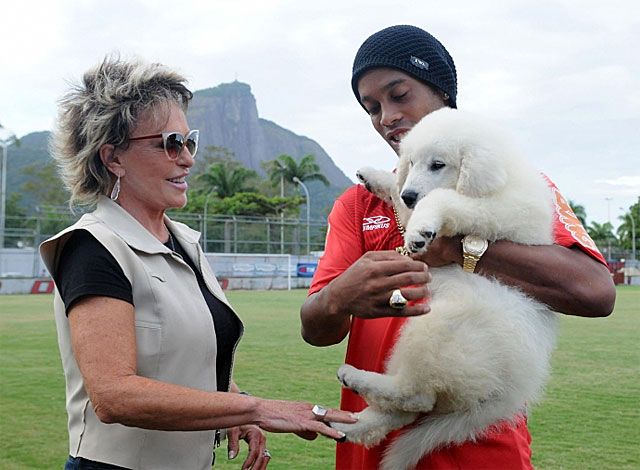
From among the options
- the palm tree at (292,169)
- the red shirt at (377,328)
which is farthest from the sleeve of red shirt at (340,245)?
the palm tree at (292,169)

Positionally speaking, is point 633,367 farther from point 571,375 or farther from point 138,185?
point 138,185

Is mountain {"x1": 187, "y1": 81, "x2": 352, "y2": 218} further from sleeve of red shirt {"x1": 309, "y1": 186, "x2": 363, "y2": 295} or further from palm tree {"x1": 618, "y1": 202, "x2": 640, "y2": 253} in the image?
sleeve of red shirt {"x1": 309, "y1": 186, "x2": 363, "y2": 295}

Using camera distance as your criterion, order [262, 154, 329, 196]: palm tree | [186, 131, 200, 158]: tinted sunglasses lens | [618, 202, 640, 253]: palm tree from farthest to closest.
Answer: [618, 202, 640, 253]: palm tree < [262, 154, 329, 196]: palm tree < [186, 131, 200, 158]: tinted sunglasses lens

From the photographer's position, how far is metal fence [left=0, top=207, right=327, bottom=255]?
1748 inches

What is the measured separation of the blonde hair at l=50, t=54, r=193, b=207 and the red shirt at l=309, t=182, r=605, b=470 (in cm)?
87

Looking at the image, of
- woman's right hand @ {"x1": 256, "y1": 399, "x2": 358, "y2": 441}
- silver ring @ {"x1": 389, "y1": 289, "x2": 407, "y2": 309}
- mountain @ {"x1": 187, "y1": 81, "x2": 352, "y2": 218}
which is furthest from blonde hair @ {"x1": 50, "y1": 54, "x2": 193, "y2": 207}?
mountain @ {"x1": 187, "y1": 81, "x2": 352, "y2": 218}

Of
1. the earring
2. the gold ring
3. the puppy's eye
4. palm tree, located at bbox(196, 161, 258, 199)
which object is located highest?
palm tree, located at bbox(196, 161, 258, 199)

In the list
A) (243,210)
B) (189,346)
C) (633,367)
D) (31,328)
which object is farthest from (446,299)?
(243,210)

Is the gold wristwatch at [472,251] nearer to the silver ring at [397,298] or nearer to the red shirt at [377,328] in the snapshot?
the red shirt at [377,328]

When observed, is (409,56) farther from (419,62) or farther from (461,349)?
(461,349)

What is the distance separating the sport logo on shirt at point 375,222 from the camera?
108 inches

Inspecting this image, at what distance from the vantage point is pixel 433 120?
2.81 m

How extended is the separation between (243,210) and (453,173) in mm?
55997

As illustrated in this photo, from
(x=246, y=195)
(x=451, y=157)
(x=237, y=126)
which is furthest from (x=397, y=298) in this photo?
(x=237, y=126)
